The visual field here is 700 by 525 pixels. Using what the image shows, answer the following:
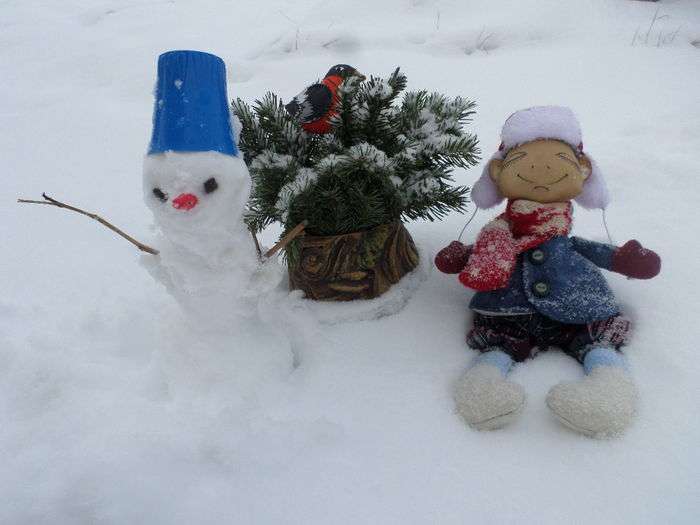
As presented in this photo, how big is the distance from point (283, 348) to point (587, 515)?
70 cm

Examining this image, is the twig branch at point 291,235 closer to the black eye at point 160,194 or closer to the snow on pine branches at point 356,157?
the snow on pine branches at point 356,157

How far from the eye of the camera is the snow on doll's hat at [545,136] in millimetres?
1097

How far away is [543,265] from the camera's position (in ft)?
3.68

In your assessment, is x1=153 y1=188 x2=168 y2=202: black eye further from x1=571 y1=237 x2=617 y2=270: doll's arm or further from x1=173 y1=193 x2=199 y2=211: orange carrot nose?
x1=571 y1=237 x2=617 y2=270: doll's arm

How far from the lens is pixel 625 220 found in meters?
1.44

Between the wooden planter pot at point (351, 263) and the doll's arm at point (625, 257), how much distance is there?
42 cm

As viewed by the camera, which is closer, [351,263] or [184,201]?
[184,201]

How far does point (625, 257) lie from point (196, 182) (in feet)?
3.02

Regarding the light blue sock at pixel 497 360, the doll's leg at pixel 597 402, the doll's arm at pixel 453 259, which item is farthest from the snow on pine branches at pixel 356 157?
the doll's leg at pixel 597 402

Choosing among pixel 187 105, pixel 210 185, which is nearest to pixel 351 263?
pixel 210 185

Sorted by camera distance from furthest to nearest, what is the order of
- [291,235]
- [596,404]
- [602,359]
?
[291,235] < [602,359] < [596,404]

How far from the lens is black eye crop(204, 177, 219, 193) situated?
983 millimetres

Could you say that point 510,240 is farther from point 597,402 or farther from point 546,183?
point 597,402

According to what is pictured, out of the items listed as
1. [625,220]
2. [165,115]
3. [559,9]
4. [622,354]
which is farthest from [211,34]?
[622,354]
